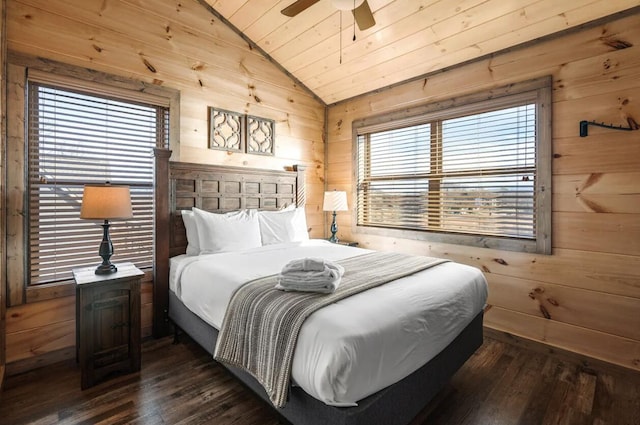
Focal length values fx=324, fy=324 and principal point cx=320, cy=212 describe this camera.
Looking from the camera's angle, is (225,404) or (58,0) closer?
(225,404)

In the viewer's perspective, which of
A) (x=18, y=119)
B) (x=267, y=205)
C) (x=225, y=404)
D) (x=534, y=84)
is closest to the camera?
(x=225, y=404)

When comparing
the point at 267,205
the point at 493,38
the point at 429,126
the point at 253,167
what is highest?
the point at 493,38

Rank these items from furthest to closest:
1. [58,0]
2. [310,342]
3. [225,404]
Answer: [58,0]
[225,404]
[310,342]

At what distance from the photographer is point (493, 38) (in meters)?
2.78

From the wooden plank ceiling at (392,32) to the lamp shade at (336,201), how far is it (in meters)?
1.29

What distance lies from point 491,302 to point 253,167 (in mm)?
2786

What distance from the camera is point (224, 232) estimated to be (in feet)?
9.54

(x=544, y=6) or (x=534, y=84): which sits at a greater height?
(x=544, y=6)

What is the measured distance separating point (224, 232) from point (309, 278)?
4.70ft

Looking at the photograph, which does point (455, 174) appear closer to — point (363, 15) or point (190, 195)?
point (363, 15)

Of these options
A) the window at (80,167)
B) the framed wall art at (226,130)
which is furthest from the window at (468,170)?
the window at (80,167)

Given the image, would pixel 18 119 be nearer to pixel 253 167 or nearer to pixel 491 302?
pixel 253 167

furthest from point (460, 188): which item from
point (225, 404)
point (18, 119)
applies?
point (18, 119)

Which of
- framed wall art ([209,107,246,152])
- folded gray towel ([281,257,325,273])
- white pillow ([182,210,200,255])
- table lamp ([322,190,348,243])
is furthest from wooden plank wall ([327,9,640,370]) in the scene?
white pillow ([182,210,200,255])
